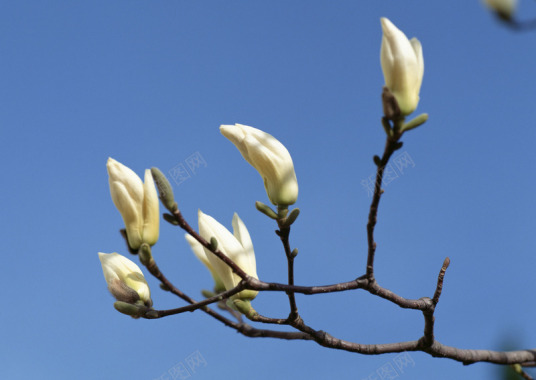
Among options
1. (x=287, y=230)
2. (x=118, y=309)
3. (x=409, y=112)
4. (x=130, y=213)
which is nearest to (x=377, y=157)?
(x=409, y=112)

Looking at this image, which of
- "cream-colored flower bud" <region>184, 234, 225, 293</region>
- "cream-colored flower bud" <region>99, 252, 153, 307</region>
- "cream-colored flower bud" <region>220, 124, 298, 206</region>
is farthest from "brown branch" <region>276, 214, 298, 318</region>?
"cream-colored flower bud" <region>99, 252, 153, 307</region>

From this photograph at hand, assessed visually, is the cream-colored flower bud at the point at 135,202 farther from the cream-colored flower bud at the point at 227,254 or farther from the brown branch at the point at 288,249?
the brown branch at the point at 288,249

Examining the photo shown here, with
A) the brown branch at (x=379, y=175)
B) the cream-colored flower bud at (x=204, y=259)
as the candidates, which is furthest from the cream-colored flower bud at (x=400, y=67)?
the cream-colored flower bud at (x=204, y=259)

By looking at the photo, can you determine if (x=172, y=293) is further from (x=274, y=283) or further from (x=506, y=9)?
(x=506, y=9)

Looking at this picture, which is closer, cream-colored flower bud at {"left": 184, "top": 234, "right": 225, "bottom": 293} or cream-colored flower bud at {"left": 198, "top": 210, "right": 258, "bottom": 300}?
cream-colored flower bud at {"left": 198, "top": 210, "right": 258, "bottom": 300}

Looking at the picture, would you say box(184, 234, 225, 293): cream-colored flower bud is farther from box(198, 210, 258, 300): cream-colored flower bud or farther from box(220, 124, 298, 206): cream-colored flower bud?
box(220, 124, 298, 206): cream-colored flower bud
